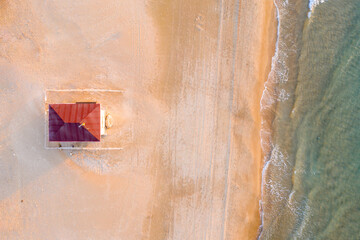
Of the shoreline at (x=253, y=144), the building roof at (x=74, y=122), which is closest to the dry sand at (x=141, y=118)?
the shoreline at (x=253, y=144)

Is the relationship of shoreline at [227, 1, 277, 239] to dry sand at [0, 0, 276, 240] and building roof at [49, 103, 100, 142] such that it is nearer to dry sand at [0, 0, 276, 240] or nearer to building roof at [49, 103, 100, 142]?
dry sand at [0, 0, 276, 240]

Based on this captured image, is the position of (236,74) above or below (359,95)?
above

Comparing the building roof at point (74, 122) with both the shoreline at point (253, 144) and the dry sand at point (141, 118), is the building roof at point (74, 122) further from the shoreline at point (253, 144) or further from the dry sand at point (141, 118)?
the shoreline at point (253, 144)

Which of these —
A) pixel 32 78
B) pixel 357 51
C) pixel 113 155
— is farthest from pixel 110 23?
pixel 357 51

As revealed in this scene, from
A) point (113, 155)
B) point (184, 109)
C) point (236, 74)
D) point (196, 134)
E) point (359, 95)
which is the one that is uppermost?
point (236, 74)

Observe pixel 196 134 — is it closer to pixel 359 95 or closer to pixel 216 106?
pixel 216 106

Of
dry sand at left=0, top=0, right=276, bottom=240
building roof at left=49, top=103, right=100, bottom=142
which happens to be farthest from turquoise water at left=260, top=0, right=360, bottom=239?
building roof at left=49, top=103, right=100, bottom=142
